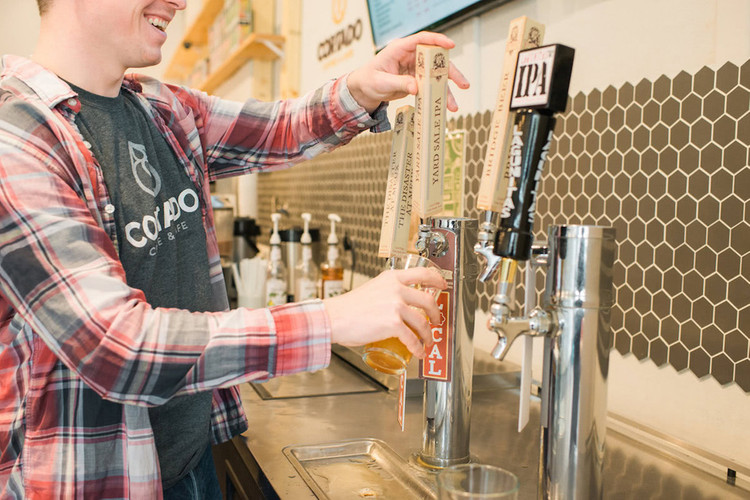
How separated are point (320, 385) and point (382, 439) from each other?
17.3 inches

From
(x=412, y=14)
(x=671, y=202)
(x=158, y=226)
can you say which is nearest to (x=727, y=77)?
(x=671, y=202)

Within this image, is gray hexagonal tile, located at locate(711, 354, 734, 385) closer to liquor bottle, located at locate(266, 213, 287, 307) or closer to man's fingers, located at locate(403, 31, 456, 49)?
man's fingers, located at locate(403, 31, 456, 49)

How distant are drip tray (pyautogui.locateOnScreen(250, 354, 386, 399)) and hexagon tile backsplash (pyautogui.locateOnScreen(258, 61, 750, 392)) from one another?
1.56ft

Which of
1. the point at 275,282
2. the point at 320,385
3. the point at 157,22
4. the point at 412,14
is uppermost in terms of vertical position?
the point at 412,14

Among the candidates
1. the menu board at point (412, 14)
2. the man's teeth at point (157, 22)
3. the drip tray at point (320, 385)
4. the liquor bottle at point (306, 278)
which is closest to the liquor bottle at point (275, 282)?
the liquor bottle at point (306, 278)

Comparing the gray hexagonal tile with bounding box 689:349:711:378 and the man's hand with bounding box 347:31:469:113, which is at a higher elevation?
the man's hand with bounding box 347:31:469:113

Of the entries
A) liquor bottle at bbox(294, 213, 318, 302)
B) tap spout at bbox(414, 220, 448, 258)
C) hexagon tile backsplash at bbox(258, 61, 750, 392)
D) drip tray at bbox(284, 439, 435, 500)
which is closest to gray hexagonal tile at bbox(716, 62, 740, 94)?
hexagon tile backsplash at bbox(258, 61, 750, 392)

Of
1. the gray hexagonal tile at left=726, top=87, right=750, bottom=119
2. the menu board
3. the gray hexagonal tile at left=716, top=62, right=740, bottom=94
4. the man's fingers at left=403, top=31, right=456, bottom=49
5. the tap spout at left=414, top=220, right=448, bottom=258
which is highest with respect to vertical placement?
the menu board

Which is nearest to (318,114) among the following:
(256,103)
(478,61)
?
(256,103)

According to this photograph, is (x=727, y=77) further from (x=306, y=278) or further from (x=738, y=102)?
(x=306, y=278)

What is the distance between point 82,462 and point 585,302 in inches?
26.7

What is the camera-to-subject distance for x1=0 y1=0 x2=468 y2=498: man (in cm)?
73

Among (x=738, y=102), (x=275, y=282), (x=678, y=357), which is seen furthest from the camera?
(x=275, y=282)

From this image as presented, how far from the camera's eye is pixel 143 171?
3.39 feet
